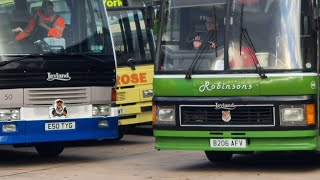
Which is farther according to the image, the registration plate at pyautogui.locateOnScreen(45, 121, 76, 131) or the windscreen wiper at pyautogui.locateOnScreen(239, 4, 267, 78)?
the registration plate at pyautogui.locateOnScreen(45, 121, 76, 131)

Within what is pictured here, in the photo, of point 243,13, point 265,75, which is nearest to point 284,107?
point 265,75

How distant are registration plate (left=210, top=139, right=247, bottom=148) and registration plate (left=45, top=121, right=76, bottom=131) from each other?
2.64 metres

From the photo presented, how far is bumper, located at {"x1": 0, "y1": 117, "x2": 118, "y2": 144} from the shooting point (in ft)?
45.9

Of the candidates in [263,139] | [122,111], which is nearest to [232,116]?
[263,139]

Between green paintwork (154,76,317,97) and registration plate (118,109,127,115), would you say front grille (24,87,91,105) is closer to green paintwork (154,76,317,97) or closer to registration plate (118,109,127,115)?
green paintwork (154,76,317,97)

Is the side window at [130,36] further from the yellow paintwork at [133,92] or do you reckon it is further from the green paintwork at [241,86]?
the green paintwork at [241,86]

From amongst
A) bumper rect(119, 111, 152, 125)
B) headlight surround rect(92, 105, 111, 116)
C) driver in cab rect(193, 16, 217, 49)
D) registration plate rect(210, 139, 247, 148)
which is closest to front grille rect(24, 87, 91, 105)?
headlight surround rect(92, 105, 111, 116)

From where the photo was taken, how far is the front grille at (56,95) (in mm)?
14148

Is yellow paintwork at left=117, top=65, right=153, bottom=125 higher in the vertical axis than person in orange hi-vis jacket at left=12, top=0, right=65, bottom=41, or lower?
lower

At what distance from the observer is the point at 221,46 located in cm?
1289

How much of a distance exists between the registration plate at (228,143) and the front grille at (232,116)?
0.21m

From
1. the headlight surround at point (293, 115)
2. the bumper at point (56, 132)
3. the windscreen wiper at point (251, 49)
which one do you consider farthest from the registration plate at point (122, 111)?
the headlight surround at point (293, 115)

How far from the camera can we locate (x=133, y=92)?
18.2 m

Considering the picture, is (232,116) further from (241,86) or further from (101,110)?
(101,110)
